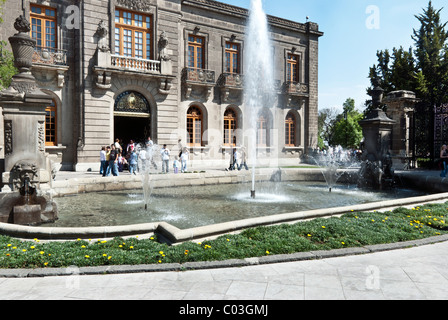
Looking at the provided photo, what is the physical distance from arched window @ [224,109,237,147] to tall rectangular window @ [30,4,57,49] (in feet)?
43.0

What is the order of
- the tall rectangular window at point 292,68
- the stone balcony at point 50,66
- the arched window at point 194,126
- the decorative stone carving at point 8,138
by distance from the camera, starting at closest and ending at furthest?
the decorative stone carving at point 8,138 → the stone balcony at point 50,66 → the arched window at point 194,126 → the tall rectangular window at point 292,68

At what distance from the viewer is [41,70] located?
1953 centimetres

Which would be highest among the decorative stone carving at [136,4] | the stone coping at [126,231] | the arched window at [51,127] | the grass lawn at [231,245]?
the decorative stone carving at [136,4]

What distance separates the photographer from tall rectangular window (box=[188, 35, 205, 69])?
25.6 m

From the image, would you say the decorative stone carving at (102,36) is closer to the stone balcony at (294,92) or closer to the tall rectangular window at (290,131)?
the stone balcony at (294,92)


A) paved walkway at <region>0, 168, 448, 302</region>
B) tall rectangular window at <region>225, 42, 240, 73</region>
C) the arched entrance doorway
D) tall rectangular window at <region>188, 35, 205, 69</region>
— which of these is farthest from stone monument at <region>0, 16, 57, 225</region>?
tall rectangular window at <region>225, 42, 240, 73</region>

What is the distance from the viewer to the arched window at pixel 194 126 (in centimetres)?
2561

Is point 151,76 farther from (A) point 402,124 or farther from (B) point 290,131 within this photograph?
(A) point 402,124

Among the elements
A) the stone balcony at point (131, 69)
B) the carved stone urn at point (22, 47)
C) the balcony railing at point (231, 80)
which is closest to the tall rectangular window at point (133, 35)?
the stone balcony at point (131, 69)

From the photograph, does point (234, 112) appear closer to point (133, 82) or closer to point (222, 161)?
point (222, 161)

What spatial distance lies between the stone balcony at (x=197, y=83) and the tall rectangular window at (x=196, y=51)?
1.01 meters

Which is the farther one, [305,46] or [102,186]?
[305,46]

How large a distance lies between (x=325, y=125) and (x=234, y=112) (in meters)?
51.8
